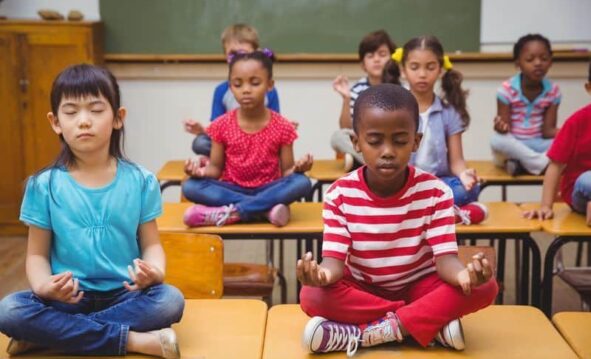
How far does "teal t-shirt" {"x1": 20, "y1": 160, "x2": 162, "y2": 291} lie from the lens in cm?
219

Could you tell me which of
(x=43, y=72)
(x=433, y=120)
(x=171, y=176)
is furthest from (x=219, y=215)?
(x=43, y=72)

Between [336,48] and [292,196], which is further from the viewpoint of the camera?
[336,48]

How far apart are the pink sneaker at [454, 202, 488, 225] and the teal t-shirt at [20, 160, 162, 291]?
148 cm

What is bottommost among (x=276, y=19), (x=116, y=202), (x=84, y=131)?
(x=116, y=202)

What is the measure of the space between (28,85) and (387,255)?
3.86 m

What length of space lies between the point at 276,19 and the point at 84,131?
3.61 metres

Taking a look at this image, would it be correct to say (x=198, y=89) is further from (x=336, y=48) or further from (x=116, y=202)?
(x=116, y=202)

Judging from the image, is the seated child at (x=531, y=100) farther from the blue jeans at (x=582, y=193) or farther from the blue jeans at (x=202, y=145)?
the blue jeans at (x=202, y=145)

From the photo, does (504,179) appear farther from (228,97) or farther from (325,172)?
(228,97)

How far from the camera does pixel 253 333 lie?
83.7 inches

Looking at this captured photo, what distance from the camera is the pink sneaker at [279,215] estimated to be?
330cm

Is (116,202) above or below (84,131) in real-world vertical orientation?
below

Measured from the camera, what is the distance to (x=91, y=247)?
7.19 ft

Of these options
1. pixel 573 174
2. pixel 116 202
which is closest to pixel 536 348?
pixel 116 202
